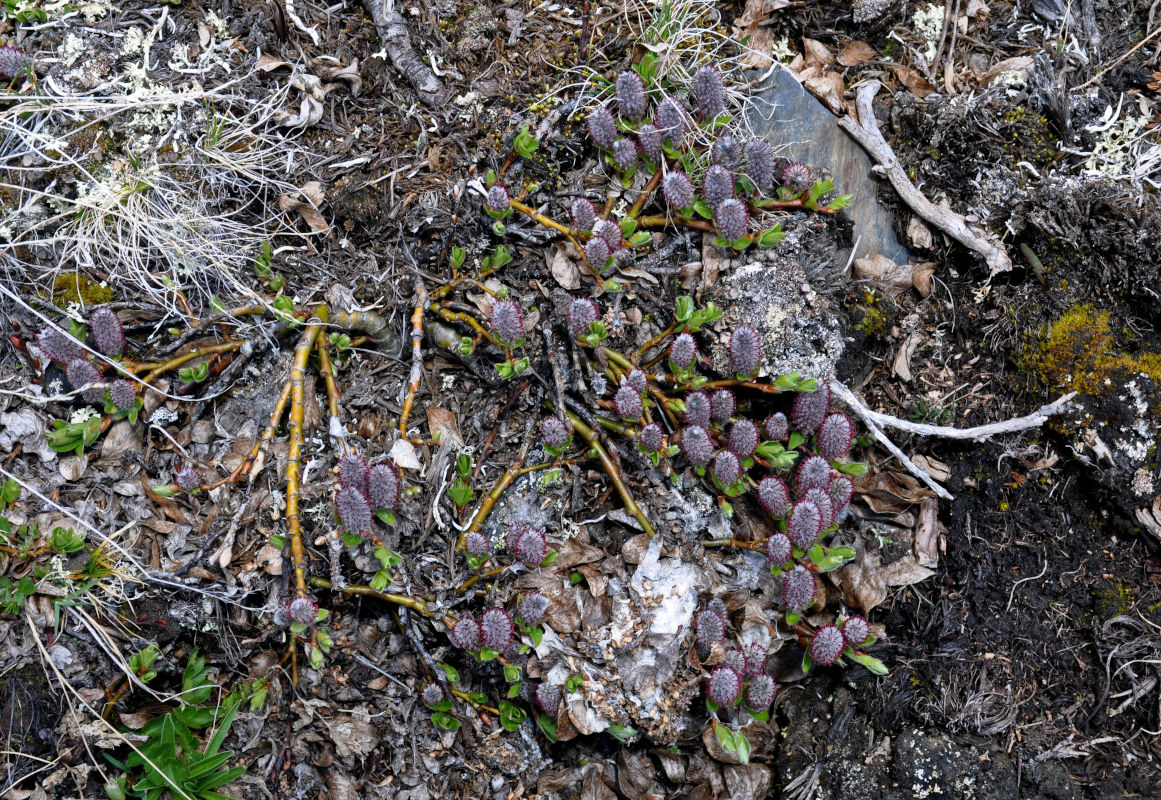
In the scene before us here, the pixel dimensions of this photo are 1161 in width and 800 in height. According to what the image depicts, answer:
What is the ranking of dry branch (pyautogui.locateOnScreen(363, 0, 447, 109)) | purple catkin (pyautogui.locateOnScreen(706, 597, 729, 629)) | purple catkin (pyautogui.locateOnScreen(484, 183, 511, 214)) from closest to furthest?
purple catkin (pyautogui.locateOnScreen(706, 597, 729, 629)) → purple catkin (pyautogui.locateOnScreen(484, 183, 511, 214)) → dry branch (pyautogui.locateOnScreen(363, 0, 447, 109))

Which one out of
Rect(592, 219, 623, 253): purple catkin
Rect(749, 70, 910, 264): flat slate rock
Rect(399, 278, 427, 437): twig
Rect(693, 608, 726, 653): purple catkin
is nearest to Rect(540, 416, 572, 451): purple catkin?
Rect(399, 278, 427, 437): twig

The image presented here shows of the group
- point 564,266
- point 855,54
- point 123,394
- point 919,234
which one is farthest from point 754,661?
point 855,54

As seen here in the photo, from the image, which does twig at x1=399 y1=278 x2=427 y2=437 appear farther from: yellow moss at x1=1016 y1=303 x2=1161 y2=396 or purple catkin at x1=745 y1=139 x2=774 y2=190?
yellow moss at x1=1016 y1=303 x2=1161 y2=396

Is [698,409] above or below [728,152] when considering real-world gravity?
below

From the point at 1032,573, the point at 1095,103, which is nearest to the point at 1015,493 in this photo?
the point at 1032,573

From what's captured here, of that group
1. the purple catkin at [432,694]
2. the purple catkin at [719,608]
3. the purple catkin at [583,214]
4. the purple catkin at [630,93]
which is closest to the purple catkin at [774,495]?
the purple catkin at [719,608]

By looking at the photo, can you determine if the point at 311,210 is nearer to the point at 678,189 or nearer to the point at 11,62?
the point at 11,62
